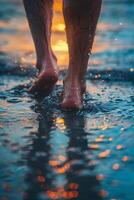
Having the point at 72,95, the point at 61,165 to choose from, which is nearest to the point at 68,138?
the point at 61,165

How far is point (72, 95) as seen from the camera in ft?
10.2

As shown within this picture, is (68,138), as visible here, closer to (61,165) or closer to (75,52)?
(61,165)

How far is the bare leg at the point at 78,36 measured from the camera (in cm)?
310

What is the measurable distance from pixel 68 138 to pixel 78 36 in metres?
0.83

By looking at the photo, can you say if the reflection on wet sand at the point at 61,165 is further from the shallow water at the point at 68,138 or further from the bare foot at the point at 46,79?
the bare foot at the point at 46,79

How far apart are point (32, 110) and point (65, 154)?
79 centimetres

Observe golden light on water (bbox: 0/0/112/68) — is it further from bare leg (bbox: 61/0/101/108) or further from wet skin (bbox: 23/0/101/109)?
bare leg (bbox: 61/0/101/108)

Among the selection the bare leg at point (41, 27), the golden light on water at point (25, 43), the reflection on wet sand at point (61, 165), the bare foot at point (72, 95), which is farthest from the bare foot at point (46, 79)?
the golden light on water at point (25, 43)

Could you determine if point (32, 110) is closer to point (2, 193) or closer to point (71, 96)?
point (71, 96)

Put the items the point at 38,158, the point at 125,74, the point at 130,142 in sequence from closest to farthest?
the point at 38,158 < the point at 130,142 < the point at 125,74

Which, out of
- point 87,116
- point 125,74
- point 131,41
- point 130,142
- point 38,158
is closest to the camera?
point 38,158

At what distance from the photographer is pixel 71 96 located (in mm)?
3086

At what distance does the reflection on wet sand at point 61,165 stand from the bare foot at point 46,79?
58cm

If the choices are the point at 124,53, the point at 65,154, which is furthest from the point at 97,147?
the point at 124,53
